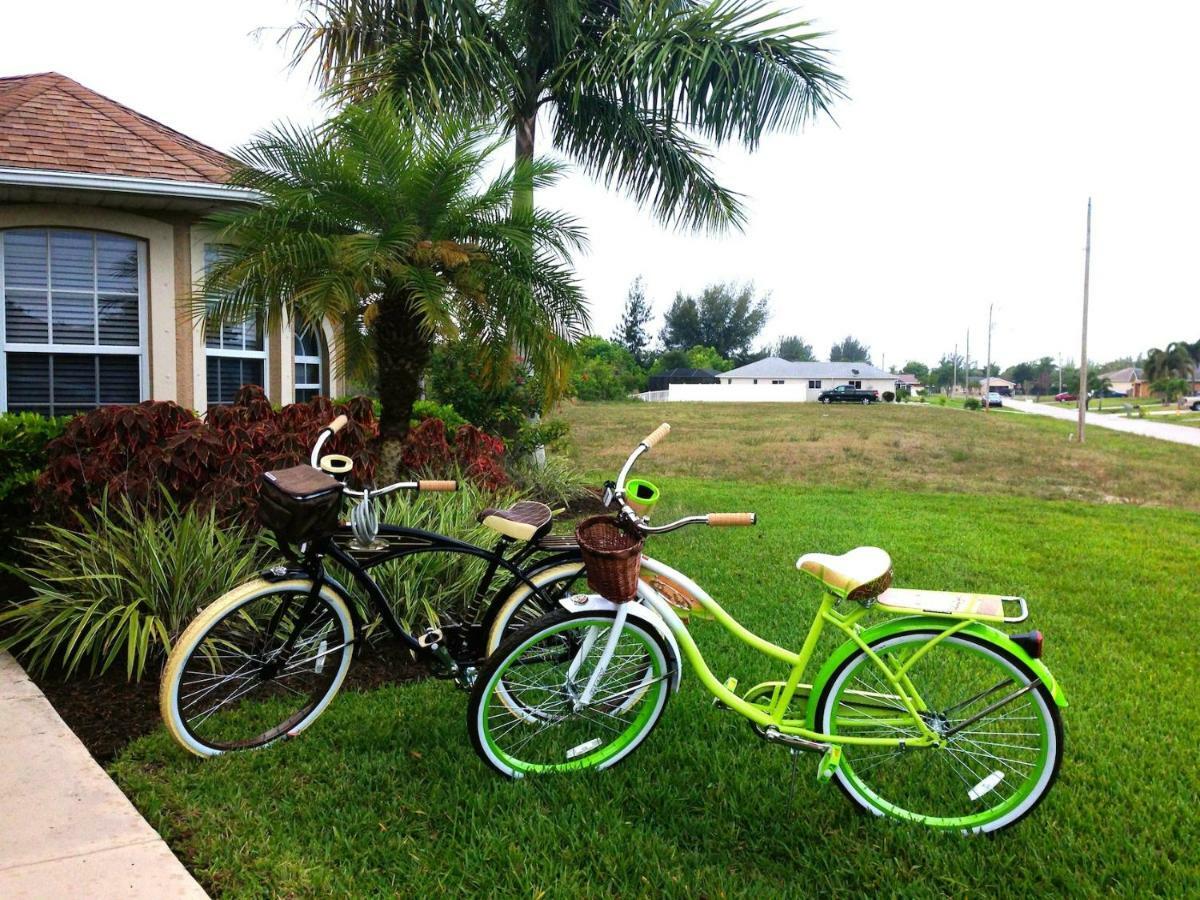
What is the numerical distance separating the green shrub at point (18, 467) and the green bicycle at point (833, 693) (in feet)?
13.0

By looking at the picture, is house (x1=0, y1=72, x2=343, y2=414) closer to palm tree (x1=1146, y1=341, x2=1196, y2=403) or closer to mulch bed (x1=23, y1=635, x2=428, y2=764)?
mulch bed (x1=23, y1=635, x2=428, y2=764)

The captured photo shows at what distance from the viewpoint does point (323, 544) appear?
3.34 metres

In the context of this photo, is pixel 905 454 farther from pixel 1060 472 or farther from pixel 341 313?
pixel 341 313

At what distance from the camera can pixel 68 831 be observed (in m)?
2.75

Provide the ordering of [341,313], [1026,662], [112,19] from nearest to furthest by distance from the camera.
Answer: [1026,662] → [341,313] → [112,19]

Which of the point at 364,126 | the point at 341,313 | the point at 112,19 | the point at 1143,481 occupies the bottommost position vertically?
the point at 1143,481

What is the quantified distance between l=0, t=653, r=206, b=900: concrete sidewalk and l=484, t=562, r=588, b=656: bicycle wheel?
4.64 ft

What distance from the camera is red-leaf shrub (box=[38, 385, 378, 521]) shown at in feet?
16.0

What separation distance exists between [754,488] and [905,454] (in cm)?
967

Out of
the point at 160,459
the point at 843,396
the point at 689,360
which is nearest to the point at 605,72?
the point at 160,459

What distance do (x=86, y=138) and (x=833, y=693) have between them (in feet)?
29.2

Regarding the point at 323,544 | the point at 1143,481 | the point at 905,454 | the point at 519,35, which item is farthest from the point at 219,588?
the point at 905,454

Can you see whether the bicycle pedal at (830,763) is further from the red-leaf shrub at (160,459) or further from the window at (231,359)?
the window at (231,359)

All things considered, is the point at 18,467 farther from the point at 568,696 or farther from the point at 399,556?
the point at 568,696
